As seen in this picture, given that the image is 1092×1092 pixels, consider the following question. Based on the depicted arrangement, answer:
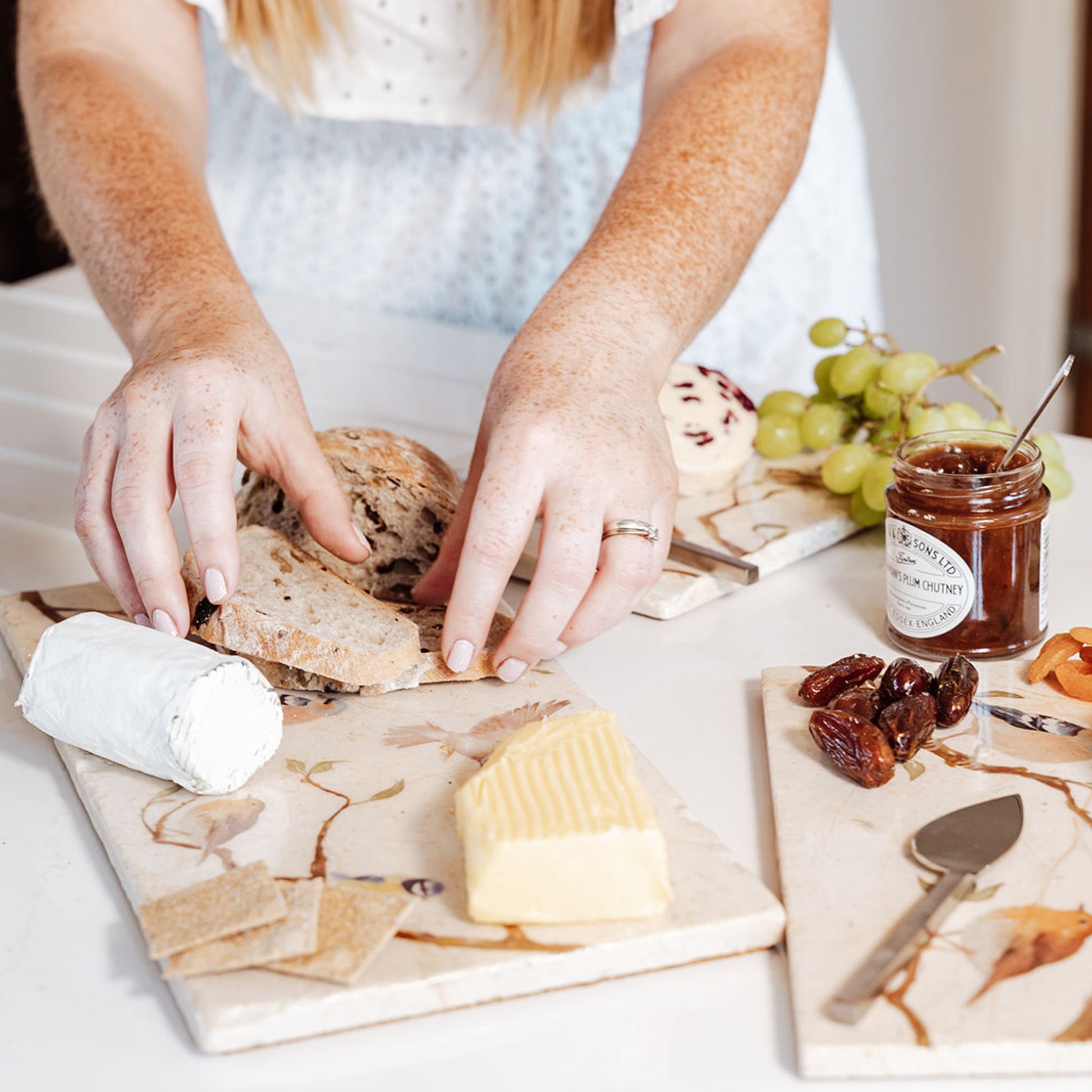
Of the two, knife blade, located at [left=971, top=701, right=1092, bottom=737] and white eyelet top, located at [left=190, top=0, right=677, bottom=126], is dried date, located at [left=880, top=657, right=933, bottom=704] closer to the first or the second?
knife blade, located at [left=971, top=701, right=1092, bottom=737]

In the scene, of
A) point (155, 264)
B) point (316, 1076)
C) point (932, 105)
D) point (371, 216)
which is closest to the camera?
point (316, 1076)

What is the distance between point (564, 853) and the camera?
2.42 ft

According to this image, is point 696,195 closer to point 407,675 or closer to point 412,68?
point 407,675

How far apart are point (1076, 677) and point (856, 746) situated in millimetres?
208

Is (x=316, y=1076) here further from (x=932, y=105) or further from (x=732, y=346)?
(x=932, y=105)

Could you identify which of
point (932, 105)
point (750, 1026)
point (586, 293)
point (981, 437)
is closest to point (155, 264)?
Answer: point (586, 293)

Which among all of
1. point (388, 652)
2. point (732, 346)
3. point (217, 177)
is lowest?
point (732, 346)

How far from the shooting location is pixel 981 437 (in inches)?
42.9

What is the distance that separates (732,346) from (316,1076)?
142cm

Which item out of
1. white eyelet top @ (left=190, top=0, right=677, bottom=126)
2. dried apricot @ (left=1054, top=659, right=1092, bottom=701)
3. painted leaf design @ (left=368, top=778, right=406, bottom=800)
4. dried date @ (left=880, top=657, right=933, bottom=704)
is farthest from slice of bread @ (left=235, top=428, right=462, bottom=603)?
white eyelet top @ (left=190, top=0, right=677, bottom=126)

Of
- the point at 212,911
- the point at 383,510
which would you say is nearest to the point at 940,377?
the point at 383,510

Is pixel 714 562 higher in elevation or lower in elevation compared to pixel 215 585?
lower

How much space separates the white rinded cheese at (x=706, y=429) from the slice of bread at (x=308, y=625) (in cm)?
37

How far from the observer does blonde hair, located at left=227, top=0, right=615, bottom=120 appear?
59.7 inches
